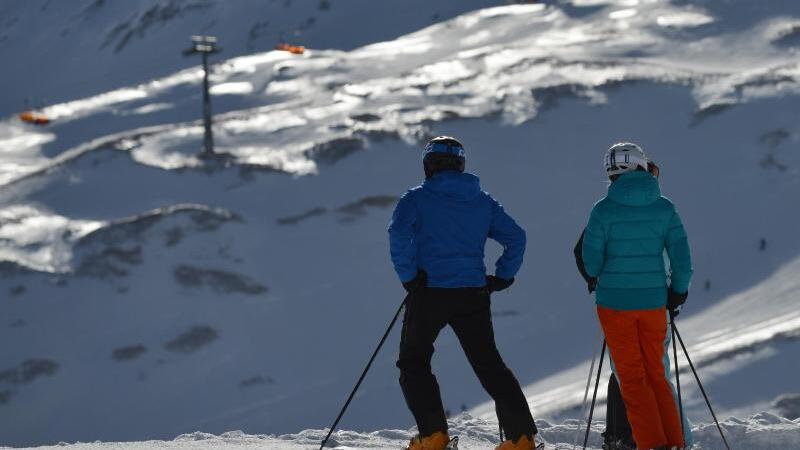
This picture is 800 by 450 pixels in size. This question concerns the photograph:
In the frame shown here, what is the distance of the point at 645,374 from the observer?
7.94m

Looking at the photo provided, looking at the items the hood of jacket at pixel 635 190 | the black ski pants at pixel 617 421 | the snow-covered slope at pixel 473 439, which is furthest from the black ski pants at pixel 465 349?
the snow-covered slope at pixel 473 439

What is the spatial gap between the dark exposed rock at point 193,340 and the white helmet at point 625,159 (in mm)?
27202

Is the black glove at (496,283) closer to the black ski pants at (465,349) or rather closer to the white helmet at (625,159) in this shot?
the black ski pants at (465,349)

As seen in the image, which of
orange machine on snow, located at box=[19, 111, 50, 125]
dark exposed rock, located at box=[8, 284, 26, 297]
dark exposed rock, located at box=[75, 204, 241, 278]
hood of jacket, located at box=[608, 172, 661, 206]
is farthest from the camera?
orange machine on snow, located at box=[19, 111, 50, 125]

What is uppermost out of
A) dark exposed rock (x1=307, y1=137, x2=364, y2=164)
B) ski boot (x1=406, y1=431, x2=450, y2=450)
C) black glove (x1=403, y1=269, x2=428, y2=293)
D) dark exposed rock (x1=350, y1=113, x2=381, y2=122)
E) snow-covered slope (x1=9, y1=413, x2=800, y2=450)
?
dark exposed rock (x1=350, y1=113, x2=381, y2=122)

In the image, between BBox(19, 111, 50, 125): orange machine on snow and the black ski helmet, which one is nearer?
the black ski helmet

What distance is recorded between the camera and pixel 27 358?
3381 cm

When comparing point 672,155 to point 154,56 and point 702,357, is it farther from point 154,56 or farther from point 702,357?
point 154,56

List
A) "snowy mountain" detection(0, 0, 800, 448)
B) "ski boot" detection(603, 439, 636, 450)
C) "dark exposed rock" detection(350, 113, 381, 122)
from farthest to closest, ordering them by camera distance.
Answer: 1. "dark exposed rock" detection(350, 113, 381, 122)
2. "snowy mountain" detection(0, 0, 800, 448)
3. "ski boot" detection(603, 439, 636, 450)

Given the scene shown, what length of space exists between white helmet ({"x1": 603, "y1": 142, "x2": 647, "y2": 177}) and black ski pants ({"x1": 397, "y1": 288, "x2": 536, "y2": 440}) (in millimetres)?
1233

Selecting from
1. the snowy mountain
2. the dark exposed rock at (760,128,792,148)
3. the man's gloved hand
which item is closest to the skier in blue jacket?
the man's gloved hand

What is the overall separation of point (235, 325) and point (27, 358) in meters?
6.04

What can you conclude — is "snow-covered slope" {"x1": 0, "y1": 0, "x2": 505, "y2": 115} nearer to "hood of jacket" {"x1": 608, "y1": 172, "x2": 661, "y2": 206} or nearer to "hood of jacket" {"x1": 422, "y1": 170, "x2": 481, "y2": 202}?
"hood of jacket" {"x1": 422, "y1": 170, "x2": 481, "y2": 202}

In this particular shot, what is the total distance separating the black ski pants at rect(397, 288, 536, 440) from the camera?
25.5 ft
